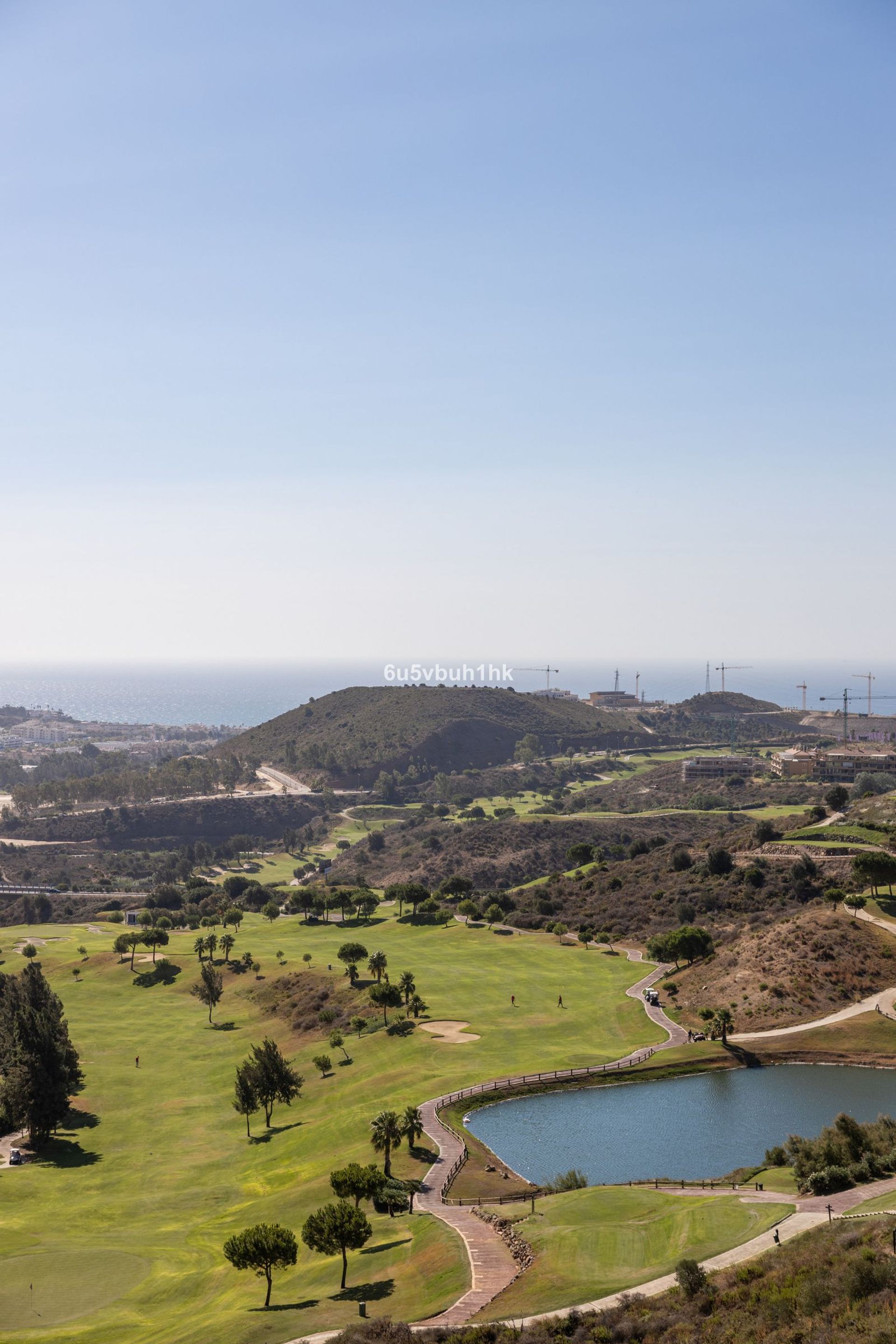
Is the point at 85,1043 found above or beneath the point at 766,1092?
beneath

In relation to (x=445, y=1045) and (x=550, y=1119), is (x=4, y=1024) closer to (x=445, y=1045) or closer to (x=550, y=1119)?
(x=445, y=1045)

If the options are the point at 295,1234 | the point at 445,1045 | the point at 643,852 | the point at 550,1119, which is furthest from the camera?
the point at 643,852

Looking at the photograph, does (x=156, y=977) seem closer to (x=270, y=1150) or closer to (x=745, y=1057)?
(x=270, y=1150)

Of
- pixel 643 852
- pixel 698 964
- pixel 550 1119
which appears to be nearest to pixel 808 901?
pixel 698 964

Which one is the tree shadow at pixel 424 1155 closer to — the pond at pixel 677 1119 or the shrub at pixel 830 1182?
the pond at pixel 677 1119

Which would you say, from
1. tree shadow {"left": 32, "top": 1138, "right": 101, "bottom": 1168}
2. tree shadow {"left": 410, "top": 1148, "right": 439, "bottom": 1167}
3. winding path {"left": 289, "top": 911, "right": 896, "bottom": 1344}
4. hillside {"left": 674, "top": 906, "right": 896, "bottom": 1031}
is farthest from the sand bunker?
tree shadow {"left": 32, "top": 1138, "right": 101, "bottom": 1168}

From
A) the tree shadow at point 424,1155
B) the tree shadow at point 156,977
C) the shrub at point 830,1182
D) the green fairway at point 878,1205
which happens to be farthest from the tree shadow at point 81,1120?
the green fairway at point 878,1205

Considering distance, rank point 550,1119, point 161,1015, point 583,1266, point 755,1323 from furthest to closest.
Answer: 1. point 161,1015
2. point 550,1119
3. point 583,1266
4. point 755,1323
